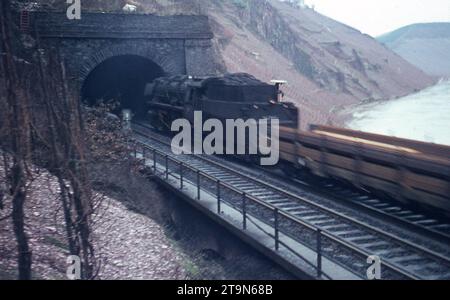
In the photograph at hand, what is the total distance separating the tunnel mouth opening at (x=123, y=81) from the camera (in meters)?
30.2

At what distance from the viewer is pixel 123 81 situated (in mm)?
31500

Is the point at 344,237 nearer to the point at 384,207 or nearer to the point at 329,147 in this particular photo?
the point at 384,207

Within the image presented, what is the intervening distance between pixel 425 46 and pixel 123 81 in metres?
58.9

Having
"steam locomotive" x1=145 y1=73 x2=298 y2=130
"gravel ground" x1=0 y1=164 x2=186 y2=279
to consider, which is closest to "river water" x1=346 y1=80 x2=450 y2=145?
"steam locomotive" x1=145 y1=73 x2=298 y2=130

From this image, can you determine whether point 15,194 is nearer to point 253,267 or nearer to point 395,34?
point 253,267

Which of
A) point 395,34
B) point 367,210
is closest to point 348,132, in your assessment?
point 367,210

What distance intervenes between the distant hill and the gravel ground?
205 ft

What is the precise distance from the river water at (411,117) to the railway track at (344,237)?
68.3 ft

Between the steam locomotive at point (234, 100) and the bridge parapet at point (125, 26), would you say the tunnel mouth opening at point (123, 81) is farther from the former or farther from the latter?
the steam locomotive at point (234, 100)

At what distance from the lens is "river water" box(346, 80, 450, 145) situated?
35.4 meters

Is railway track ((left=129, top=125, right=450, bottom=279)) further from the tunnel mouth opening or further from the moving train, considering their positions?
the tunnel mouth opening

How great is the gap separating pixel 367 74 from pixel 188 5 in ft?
109

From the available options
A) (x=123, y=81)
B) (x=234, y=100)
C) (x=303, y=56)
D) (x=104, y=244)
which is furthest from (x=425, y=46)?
(x=104, y=244)
